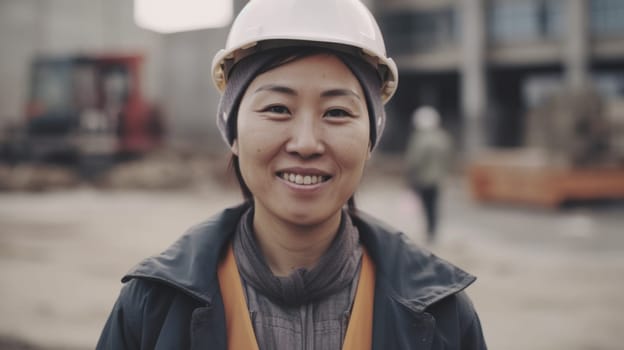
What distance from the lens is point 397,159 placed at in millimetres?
23391

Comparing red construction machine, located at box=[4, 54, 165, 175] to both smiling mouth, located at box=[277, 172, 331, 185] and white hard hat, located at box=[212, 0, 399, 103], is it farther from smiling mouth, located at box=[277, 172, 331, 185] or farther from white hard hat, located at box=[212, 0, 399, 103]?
smiling mouth, located at box=[277, 172, 331, 185]

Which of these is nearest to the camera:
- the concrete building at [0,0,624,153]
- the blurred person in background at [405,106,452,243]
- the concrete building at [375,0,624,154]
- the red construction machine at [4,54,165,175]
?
the blurred person in background at [405,106,452,243]

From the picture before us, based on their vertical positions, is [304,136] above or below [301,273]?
above

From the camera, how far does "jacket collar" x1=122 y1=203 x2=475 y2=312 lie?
1438mm

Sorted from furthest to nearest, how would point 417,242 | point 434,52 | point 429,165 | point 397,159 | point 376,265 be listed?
point 434,52, point 397,159, point 429,165, point 417,242, point 376,265

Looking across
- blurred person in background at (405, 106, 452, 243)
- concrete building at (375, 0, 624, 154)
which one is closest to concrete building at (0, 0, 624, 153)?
concrete building at (375, 0, 624, 154)

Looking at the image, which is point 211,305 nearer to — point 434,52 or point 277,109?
point 277,109

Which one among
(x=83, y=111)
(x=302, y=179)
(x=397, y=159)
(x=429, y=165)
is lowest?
(x=397, y=159)

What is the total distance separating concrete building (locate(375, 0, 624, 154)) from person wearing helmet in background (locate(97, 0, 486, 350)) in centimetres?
2134

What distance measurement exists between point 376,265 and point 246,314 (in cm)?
38

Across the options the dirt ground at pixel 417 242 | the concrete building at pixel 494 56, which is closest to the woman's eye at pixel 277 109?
the dirt ground at pixel 417 242

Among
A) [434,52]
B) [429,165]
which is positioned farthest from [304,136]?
[434,52]

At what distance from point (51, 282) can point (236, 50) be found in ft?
17.9

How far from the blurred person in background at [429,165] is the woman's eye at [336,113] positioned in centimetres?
678
